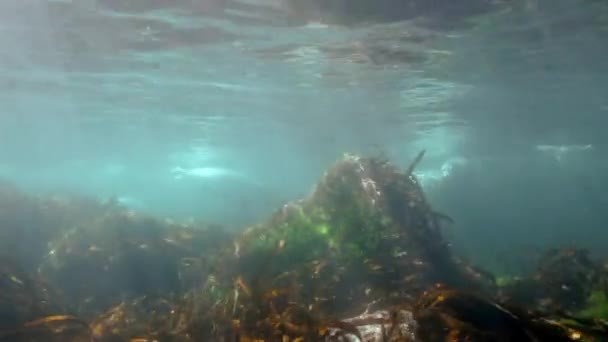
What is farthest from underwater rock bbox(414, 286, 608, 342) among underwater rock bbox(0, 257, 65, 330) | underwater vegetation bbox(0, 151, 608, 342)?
underwater rock bbox(0, 257, 65, 330)

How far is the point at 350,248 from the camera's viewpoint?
32.2 ft

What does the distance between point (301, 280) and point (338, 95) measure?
17.6m

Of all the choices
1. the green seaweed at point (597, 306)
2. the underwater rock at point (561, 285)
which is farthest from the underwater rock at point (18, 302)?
the green seaweed at point (597, 306)

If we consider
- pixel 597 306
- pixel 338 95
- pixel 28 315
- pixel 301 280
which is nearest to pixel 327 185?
pixel 301 280

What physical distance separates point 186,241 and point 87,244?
2924 mm

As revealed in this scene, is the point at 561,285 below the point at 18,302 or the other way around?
below

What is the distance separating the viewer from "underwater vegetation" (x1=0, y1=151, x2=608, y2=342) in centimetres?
456

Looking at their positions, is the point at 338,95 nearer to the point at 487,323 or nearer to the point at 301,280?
the point at 301,280

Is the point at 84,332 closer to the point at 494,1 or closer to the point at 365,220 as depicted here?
the point at 365,220

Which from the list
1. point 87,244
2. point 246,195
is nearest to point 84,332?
point 87,244

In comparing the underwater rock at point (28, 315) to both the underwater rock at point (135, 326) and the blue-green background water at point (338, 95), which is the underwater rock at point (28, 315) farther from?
the blue-green background water at point (338, 95)

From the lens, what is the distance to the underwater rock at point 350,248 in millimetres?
8398

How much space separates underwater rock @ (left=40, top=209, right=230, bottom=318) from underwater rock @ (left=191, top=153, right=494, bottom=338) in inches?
99.9

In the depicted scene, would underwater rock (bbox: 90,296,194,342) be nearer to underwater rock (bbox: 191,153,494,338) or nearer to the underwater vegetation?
the underwater vegetation
